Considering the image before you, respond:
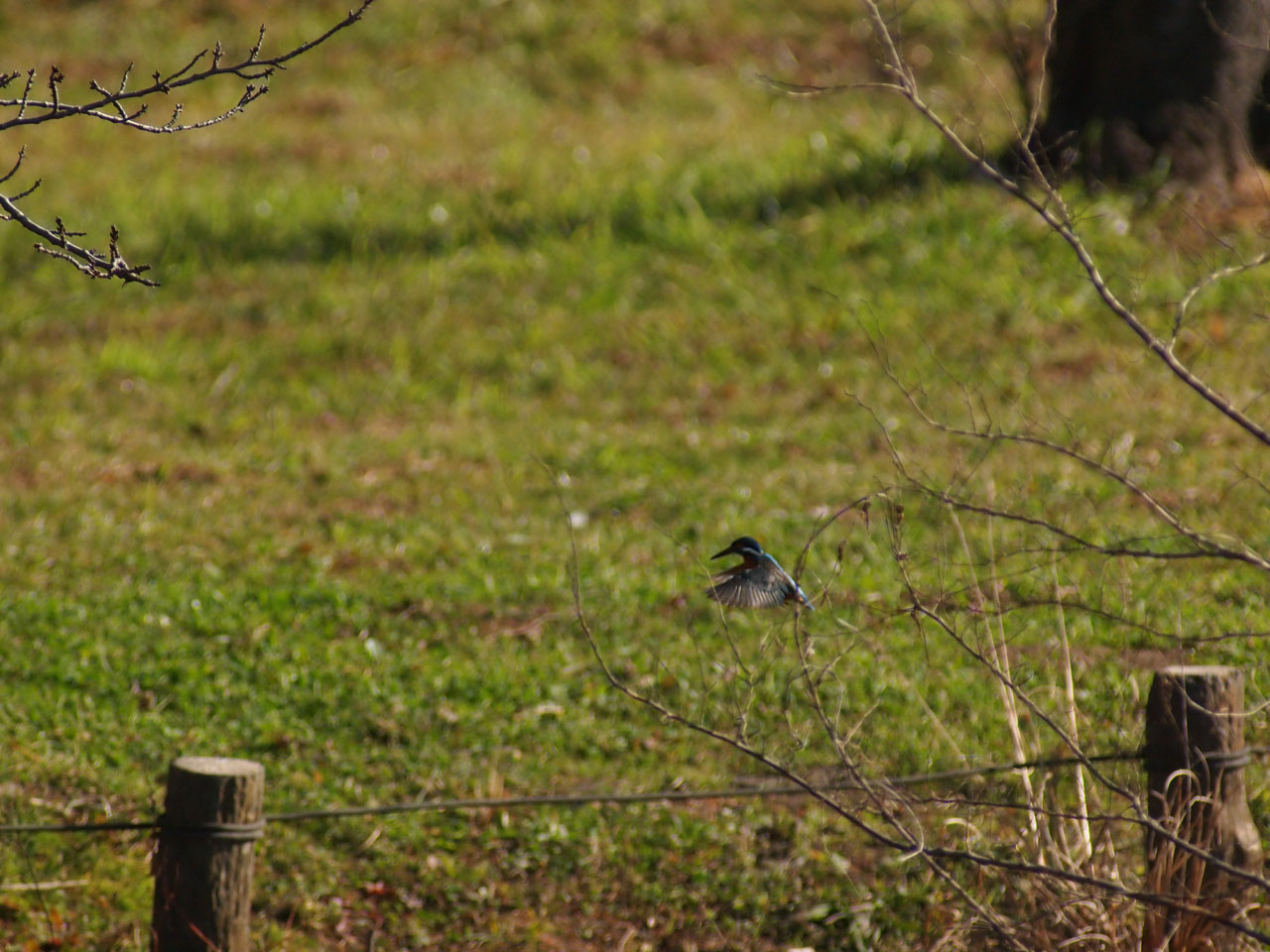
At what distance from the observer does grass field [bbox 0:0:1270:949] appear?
14.2 feet

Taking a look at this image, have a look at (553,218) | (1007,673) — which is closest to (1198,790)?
(1007,673)

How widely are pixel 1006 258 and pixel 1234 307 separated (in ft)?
4.46

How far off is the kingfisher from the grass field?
45 centimetres

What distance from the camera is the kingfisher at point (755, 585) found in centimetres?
265

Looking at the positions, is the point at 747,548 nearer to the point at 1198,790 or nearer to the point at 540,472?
the point at 1198,790

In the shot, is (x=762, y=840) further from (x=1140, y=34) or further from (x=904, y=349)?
(x=1140, y=34)

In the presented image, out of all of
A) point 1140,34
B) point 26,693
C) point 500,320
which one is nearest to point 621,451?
point 500,320

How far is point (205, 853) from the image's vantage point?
333 cm

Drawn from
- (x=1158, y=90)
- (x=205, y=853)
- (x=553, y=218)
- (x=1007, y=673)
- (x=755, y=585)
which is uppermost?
(x=1158, y=90)

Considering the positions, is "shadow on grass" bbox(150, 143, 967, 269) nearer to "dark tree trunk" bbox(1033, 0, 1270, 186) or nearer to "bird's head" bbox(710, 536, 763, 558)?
"dark tree trunk" bbox(1033, 0, 1270, 186)

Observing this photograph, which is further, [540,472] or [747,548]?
[540,472]

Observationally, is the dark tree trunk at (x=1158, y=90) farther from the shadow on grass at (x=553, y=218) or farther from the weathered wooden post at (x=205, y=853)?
the weathered wooden post at (x=205, y=853)

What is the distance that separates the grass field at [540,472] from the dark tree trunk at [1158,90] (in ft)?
1.40

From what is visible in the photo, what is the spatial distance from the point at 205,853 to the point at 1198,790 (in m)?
2.25
